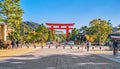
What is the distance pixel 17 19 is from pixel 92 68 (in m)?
40.5

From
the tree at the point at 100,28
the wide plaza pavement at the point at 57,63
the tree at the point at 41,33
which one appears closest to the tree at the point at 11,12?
the wide plaza pavement at the point at 57,63

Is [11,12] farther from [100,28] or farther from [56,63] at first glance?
[100,28]

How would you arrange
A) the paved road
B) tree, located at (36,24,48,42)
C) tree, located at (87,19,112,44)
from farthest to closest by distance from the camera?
tree, located at (36,24,48,42)
tree, located at (87,19,112,44)
the paved road

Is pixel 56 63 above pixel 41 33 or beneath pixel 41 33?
beneath

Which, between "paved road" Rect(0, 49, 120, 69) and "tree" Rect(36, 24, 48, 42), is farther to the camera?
"tree" Rect(36, 24, 48, 42)

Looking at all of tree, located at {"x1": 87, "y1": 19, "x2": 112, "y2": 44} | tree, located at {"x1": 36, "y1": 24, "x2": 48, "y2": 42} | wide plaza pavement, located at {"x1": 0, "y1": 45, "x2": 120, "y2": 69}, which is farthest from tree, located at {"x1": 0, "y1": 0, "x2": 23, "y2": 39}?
tree, located at {"x1": 36, "y1": 24, "x2": 48, "y2": 42}

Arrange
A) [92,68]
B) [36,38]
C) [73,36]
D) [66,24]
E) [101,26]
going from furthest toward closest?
[73,36]
[36,38]
[101,26]
[66,24]
[92,68]

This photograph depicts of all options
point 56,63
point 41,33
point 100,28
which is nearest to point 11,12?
point 56,63

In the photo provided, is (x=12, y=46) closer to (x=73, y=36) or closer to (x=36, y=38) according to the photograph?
(x=36, y=38)

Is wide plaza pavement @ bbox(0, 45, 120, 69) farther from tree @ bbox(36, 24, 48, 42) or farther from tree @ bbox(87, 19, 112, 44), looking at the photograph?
tree @ bbox(36, 24, 48, 42)

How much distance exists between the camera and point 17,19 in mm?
56406

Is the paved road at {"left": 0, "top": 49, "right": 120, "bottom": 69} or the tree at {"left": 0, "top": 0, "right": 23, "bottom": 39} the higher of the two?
the tree at {"left": 0, "top": 0, "right": 23, "bottom": 39}

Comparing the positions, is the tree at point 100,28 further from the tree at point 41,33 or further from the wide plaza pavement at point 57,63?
the wide plaza pavement at point 57,63

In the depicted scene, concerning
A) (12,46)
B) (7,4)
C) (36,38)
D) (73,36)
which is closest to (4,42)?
(12,46)
